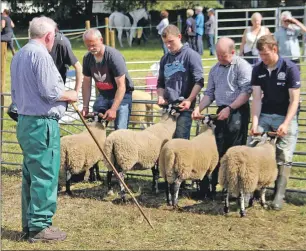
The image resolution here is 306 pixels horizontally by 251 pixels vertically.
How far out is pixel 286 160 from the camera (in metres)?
5.96

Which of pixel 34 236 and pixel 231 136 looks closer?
pixel 34 236

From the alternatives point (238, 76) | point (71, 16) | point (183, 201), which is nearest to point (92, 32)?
point (238, 76)

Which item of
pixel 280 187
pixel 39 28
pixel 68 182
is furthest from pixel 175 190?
pixel 39 28

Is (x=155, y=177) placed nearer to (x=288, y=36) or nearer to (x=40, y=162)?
(x=40, y=162)

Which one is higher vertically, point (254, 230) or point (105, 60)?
point (105, 60)

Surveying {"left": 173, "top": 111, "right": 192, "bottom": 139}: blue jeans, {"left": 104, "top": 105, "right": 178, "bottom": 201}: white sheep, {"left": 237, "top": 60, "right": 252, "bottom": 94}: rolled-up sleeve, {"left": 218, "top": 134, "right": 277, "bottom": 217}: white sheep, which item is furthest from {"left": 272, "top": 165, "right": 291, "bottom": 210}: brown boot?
{"left": 104, "top": 105, "right": 178, "bottom": 201}: white sheep

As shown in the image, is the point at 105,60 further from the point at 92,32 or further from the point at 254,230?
the point at 254,230

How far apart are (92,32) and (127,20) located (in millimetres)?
23478

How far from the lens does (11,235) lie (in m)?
5.28

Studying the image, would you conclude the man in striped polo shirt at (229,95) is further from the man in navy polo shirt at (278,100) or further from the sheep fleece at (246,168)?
the sheep fleece at (246,168)

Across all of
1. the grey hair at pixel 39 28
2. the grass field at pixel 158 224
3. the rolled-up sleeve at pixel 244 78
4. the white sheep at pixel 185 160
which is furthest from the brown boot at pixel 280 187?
the grey hair at pixel 39 28

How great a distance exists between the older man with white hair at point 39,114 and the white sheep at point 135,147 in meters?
1.24

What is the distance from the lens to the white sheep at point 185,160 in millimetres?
5820

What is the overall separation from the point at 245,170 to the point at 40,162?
6.44 feet
